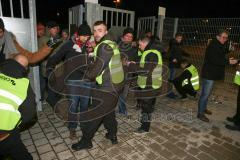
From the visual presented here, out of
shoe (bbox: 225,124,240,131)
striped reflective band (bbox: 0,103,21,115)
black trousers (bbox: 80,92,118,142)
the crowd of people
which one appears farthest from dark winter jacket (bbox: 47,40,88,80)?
shoe (bbox: 225,124,240,131)

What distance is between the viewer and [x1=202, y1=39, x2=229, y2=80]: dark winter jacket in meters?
4.38

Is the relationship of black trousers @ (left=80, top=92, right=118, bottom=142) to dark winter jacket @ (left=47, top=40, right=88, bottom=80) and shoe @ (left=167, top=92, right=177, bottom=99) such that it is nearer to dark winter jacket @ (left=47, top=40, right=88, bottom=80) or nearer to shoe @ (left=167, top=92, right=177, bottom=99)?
dark winter jacket @ (left=47, top=40, right=88, bottom=80)

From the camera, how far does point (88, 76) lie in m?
3.18

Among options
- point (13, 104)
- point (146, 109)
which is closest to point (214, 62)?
point (146, 109)

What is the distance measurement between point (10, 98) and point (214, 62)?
3.93 m

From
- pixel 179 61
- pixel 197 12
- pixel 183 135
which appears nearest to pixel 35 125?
pixel 183 135

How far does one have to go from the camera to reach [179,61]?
6438 millimetres

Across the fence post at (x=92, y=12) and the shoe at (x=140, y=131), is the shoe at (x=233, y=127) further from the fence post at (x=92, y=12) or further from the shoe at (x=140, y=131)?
the fence post at (x=92, y=12)

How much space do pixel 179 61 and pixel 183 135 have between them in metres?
2.84

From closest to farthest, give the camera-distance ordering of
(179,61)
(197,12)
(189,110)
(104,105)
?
1. (104,105)
2. (189,110)
3. (179,61)
4. (197,12)

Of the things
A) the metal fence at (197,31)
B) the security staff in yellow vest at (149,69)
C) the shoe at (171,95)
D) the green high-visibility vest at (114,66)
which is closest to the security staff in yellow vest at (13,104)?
the green high-visibility vest at (114,66)

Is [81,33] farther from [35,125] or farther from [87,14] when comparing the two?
[35,125]

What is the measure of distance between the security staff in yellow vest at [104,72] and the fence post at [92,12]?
1.67 metres

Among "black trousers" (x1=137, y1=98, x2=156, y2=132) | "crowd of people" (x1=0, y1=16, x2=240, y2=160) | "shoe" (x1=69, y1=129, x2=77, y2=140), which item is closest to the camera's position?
"crowd of people" (x1=0, y1=16, x2=240, y2=160)
